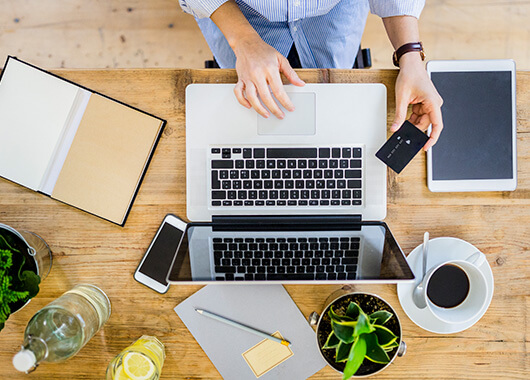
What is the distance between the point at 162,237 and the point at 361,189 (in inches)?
17.4

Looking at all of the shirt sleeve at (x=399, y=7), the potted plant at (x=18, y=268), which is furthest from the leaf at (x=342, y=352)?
the shirt sleeve at (x=399, y=7)

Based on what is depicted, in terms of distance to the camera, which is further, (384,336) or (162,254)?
(162,254)

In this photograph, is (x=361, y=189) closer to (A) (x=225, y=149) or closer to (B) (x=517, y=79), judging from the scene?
(A) (x=225, y=149)

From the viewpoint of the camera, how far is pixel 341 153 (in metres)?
0.81

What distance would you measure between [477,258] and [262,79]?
58 centimetres

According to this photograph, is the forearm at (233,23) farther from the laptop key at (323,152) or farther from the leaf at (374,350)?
the leaf at (374,350)

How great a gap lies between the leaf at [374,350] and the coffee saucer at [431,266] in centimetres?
17

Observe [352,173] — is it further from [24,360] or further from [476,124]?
[24,360]

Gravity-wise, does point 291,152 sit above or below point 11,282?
above

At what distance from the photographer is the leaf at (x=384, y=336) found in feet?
2.25

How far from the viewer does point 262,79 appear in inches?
30.2

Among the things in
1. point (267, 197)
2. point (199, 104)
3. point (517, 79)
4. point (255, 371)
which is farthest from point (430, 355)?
point (199, 104)

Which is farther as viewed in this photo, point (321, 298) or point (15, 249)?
point (321, 298)

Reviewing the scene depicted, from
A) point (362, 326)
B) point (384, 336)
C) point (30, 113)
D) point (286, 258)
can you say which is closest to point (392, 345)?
point (384, 336)
